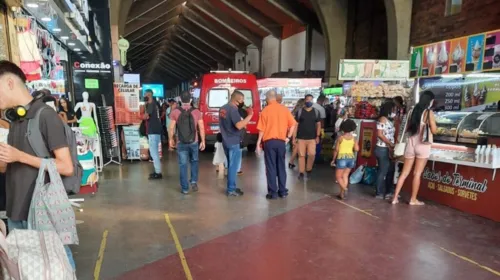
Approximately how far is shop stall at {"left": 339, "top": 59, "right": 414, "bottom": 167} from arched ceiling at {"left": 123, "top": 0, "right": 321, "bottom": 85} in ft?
38.6

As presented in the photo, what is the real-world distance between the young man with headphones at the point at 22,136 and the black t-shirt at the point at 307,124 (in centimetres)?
559

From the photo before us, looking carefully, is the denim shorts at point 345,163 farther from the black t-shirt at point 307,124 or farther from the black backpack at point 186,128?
the black backpack at point 186,128

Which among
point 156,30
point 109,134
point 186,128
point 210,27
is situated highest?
point 156,30

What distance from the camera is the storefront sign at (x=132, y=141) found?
8.85 meters

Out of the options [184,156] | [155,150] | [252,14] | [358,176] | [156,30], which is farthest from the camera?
[156,30]

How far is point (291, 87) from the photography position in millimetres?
14969

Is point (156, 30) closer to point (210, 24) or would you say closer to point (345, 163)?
point (210, 24)

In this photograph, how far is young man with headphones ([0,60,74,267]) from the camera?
81.4 inches

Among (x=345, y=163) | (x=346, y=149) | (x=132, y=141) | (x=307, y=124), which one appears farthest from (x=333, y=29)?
(x=345, y=163)

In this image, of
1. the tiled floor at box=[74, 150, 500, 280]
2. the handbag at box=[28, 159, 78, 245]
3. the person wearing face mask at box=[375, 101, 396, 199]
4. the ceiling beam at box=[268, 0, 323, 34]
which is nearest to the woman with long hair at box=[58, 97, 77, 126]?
the tiled floor at box=[74, 150, 500, 280]

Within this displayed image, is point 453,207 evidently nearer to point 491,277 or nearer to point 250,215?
point 491,277

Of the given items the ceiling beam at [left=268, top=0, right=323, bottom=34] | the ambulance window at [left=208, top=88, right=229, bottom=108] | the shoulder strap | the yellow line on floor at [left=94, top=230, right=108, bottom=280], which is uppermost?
the ceiling beam at [left=268, top=0, right=323, bottom=34]

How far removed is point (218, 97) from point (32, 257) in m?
8.67

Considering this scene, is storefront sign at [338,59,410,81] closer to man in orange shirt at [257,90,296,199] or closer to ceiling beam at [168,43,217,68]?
man in orange shirt at [257,90,296,199]
